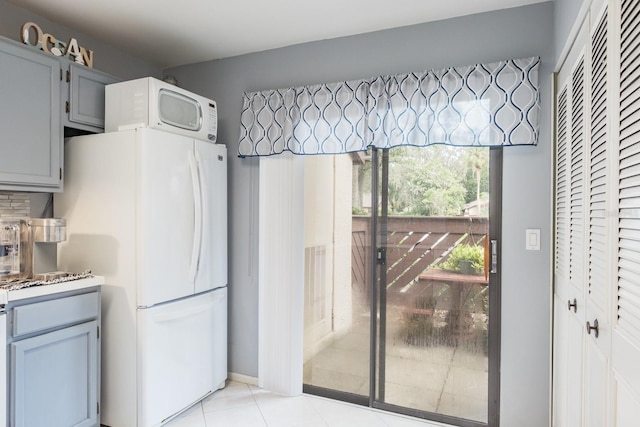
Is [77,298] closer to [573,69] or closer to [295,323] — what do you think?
[295,323]

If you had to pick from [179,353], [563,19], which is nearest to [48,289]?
[179,353]

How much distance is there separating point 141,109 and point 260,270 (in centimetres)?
135

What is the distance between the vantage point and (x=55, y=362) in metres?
2.09

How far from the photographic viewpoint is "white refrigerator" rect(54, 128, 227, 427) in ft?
7.70

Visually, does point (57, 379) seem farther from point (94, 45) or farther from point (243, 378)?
point (94, 45)

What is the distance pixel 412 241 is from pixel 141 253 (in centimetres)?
166

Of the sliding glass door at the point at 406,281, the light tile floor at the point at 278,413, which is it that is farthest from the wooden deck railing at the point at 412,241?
the light tile floor at the point at 278,413

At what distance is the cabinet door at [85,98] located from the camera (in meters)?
2.41

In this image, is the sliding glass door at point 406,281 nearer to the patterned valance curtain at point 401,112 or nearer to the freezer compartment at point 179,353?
the patterned valance curtain at point 401,112

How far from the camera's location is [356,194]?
2848 mm

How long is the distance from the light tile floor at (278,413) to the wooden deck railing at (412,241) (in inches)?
32.2

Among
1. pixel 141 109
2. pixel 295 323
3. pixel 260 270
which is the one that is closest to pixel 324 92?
pixel 141 109

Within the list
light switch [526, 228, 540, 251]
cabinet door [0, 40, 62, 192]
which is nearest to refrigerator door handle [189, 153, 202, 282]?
cabinet door [0, 40, 62, 192]

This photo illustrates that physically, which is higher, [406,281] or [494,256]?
[494,256]
